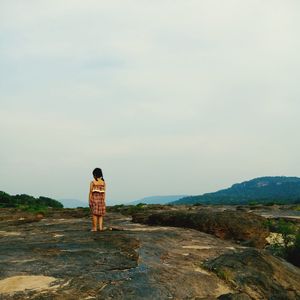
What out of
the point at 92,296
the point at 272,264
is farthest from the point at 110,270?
the point at 272,264

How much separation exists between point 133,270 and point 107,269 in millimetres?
620

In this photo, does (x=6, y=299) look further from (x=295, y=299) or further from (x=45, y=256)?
(x=295, y=299)

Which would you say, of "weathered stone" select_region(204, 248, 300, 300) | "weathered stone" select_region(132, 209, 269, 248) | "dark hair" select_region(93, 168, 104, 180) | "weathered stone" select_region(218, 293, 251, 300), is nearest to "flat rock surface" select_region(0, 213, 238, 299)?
"weathered stone" select_region(218, 293, 251, 300)

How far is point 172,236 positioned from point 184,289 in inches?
243

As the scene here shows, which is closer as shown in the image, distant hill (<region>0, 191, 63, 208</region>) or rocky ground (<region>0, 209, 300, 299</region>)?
rocky ground (<region>0, 209, 300, 299</region>)

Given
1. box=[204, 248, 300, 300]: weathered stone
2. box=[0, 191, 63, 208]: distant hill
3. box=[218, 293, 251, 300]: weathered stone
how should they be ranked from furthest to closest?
box=[0, 191, 63, 208]: distant hill → box=[204, 248, 300, 300]: weathered stone → box=[218, 293, 251, 300]: weathered stone

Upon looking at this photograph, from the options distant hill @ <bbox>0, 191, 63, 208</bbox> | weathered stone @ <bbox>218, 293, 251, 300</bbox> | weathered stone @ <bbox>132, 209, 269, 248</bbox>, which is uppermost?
distant hill @ <bbox>0, 191, 63, 208</bbox>

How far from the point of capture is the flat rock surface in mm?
9219

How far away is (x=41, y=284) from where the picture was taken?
9438mm

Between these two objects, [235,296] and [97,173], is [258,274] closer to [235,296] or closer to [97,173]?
[235,296]

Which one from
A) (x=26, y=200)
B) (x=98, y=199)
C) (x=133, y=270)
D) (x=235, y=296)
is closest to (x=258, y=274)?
(x=235, y=296)

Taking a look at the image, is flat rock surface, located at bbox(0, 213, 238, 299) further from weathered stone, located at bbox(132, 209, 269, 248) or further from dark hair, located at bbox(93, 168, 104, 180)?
weathered stone, located at bbox(132, 209, 269, 248)

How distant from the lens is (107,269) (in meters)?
10.6

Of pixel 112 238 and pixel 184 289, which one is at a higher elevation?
pixel 112 238
